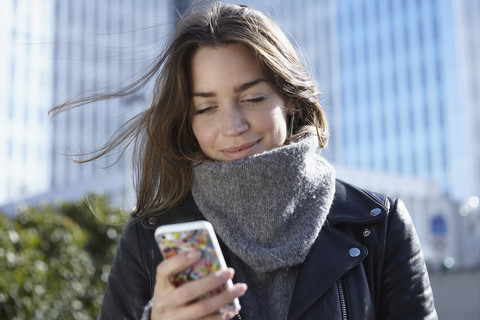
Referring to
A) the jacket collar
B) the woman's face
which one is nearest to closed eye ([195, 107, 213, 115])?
the woman's face

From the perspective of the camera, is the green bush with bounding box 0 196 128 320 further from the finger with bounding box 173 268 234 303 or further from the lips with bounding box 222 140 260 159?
the finger with bounding box 173 268 234 303

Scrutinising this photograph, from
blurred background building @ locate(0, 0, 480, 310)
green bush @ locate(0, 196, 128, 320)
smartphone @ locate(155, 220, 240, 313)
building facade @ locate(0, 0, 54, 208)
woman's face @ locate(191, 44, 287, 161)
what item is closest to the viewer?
smartphone @ locate(155, 220, 240, 313)

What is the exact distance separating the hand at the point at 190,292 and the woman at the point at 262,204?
424 mm

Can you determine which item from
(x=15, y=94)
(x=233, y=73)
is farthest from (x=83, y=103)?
(x=15, y=94)

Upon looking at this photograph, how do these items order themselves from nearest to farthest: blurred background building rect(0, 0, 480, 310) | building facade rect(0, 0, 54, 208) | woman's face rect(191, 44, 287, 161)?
woman's face rect(191, 44, 287, 161) < blurred background building rect(0, 0, 480, 310) < building facade rect(0, 0, 54, 208)

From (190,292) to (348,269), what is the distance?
2.03 feet

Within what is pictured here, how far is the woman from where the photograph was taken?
1915 mm

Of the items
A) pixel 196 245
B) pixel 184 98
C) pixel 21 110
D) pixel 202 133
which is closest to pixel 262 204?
pixel 202 133

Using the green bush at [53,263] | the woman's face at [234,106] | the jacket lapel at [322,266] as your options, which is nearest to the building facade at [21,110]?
the green bush at [53,263]

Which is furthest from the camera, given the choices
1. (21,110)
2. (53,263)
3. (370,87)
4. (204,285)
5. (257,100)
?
(21,110)

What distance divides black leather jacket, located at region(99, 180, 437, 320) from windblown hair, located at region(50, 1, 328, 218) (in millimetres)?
141

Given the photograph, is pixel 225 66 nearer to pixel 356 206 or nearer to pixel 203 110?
pixel 203 110

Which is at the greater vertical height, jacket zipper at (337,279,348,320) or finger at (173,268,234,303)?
finger at (173,268,234,303)

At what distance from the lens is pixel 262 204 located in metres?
2.01
